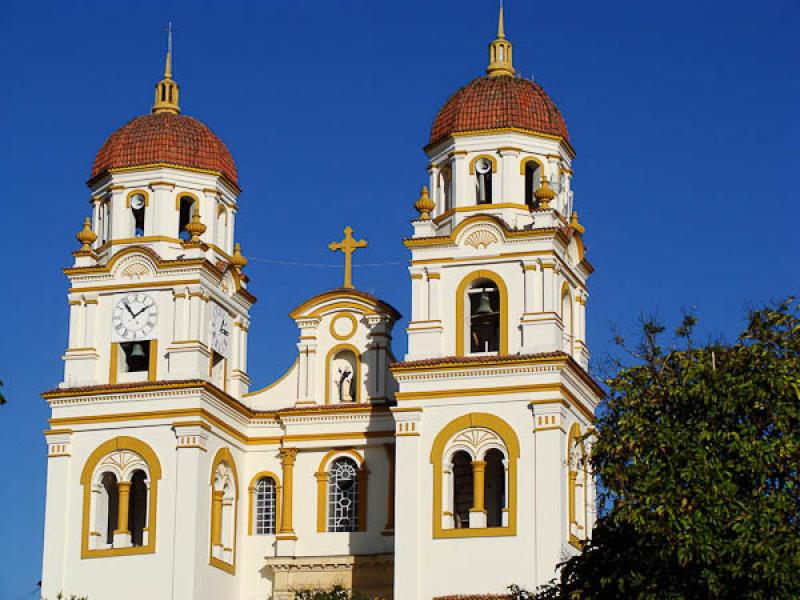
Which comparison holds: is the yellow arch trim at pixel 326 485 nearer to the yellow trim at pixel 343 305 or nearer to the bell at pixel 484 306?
the yellow trim at pixel 343 305

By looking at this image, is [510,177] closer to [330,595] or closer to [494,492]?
[494,492]

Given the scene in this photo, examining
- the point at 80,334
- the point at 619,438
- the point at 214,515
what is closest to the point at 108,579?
the point at 214,515

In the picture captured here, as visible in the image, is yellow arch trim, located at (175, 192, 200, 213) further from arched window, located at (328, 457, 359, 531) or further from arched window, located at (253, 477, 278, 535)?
arched window, located at (328, 457, 359, 531)

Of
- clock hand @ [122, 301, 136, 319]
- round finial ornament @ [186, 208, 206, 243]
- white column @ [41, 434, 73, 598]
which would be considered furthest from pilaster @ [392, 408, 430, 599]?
white column @ [41, 434, 73, 598]

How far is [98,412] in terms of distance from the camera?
50.4 metres

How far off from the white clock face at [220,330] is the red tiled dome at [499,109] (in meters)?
7.33

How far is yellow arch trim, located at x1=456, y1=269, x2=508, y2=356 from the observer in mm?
48409

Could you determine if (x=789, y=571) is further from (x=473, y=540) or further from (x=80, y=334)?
(x=80, y=334)

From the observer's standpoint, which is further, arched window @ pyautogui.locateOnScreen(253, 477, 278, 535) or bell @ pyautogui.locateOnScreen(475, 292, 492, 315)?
arched window @ pyautogui.locateOnScreen(253, 477, 278, 535)

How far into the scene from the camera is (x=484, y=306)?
48781 mm

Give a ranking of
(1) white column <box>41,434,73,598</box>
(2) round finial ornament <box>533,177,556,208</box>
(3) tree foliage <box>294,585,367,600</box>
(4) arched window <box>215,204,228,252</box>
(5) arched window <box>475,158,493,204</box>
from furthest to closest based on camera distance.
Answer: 1. (4) arched window <box>215,204,228,252</box>
2. (5) arched window <box>475,158,493,204</box>
3. (1) white column <box>41,434,73,598</box>
4. (2) round finial ornament <box>533,177,556,208</box>
5. (3) tree foliage <box>294,585,367,600</box>

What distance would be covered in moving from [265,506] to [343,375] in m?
4.06

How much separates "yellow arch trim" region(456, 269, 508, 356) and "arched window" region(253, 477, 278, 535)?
23.4 ft

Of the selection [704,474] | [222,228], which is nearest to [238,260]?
[222,228]
